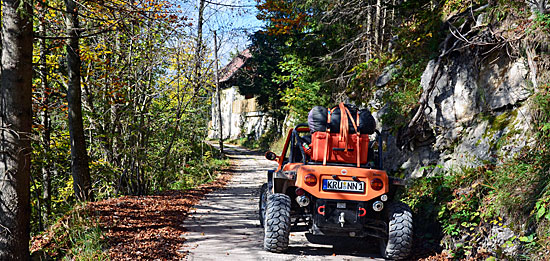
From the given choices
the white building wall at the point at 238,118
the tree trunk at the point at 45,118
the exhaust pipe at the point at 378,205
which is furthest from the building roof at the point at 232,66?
the exhaust pipe at the point at 378,205

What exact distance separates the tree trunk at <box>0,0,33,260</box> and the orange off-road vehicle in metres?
3.39

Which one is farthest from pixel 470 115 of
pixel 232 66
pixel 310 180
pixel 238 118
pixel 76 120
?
pixel 238 118

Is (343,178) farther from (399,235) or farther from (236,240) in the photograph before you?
(236,240)

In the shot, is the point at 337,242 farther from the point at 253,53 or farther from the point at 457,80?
the point at 253,53

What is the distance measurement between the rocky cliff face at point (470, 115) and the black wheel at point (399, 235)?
169cm

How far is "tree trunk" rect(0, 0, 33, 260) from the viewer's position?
203 inches

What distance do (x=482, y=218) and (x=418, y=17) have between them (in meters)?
6.44

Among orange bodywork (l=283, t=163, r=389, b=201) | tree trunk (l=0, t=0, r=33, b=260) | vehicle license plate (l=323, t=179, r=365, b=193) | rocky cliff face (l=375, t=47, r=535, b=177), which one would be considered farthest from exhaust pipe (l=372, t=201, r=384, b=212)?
tree trunk (l=0, t=0, r=33, b=260)

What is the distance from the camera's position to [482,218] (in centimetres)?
511

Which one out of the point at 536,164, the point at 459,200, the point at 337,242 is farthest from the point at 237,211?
the point at 536,164

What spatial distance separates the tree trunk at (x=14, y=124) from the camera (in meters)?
5.15

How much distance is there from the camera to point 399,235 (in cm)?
522

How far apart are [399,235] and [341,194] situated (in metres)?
0.92

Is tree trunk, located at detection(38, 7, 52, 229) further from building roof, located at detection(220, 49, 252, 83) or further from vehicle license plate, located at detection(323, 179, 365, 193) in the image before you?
building roof, located at detection(220, 49, 252, 83)
